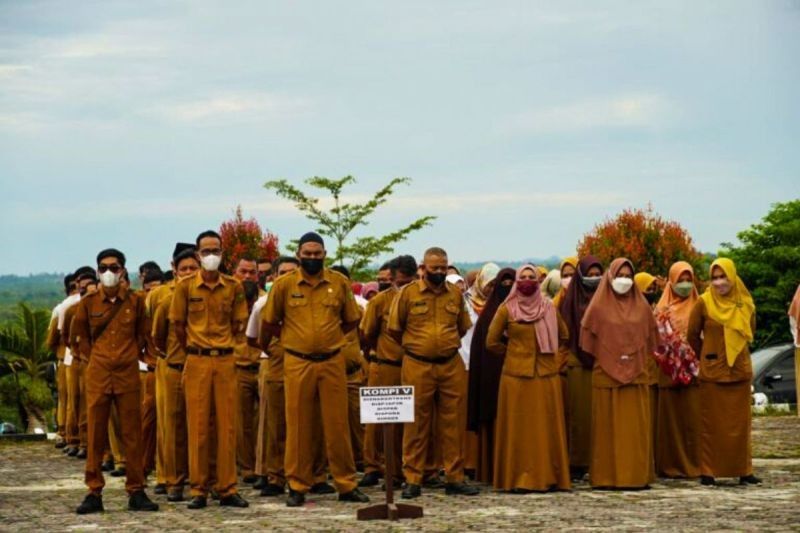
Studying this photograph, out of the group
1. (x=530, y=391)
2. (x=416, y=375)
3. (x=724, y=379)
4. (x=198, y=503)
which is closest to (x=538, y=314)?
(x=530, y=391)

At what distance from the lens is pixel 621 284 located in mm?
16484

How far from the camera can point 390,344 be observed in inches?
672

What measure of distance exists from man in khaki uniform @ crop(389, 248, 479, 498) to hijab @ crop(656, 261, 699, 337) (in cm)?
264

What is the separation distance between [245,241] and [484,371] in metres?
22.7

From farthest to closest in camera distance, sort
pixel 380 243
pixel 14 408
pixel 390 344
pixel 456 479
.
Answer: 1. pixel 380 243
2. pixel 14 408
3. pixel 390 344
4. pixel 456 479

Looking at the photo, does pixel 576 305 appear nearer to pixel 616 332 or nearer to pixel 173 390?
pixel 616 332

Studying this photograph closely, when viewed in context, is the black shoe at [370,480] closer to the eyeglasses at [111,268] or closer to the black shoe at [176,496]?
the black shoe at [176,496]

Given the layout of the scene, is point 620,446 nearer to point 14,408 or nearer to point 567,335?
point 567,335

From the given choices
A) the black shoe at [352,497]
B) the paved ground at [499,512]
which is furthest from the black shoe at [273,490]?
the black shoe at [352,497]

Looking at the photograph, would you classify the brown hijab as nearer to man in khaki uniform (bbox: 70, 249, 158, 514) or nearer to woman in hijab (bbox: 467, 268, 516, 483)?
woman in hijab (bbox: 467, 268, 516, 483)

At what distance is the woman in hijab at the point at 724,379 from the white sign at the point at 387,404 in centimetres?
384

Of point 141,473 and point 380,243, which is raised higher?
point 380,243

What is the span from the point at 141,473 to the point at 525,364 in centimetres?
376

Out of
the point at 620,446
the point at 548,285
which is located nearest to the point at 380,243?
the point at 548,285
